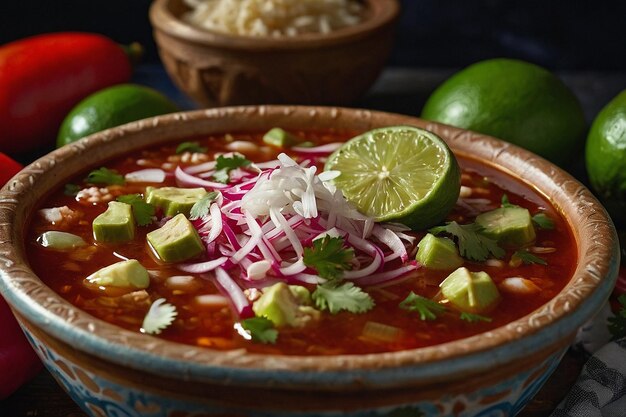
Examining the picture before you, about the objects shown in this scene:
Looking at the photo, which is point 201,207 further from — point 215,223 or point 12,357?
point 12,357

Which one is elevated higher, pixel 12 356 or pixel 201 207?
pixel 201 207

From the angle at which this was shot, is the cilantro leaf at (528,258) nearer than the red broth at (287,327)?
No

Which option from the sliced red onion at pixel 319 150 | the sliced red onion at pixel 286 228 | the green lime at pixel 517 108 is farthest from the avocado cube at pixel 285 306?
the green lime at pixel 517 108

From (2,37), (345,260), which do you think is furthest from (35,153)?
(345,260)

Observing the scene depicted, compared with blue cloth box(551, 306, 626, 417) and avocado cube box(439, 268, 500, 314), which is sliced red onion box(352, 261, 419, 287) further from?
blue cloth box(551, 306, 626, 417)

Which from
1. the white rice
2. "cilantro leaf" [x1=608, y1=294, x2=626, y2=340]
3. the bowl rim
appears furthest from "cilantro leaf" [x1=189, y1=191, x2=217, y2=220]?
the white rice

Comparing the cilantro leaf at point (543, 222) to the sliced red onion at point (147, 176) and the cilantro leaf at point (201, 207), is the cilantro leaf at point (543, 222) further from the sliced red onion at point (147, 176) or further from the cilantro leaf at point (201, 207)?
the sliced red onion at point (147, 176)

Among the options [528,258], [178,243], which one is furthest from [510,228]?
[178,243]
